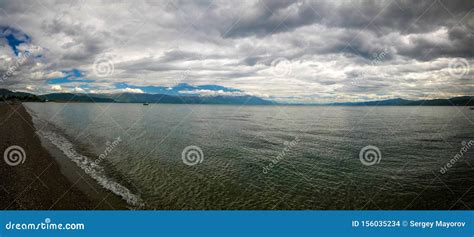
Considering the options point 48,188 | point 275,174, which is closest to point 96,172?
point 48,188

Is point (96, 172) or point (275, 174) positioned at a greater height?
point (275, 174)

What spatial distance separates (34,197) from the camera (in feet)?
49.5

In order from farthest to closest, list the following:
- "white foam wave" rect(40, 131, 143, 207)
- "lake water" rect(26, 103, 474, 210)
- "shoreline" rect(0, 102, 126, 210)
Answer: "lake water" rect(26, 103, 474, 210) → "white foam wave" rect(40, 131, 143, 207) → "shoreline" rect(0, 102, 126, 210)

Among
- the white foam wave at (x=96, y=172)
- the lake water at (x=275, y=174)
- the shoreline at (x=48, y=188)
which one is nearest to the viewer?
the shoreline at (x=48, y=188)

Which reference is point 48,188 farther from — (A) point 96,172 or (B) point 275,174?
(B) point 275,174

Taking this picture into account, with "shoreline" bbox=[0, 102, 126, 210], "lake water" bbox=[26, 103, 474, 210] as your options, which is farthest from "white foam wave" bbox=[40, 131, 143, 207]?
"shoreline" bbox=[0, 102, 126, 210]

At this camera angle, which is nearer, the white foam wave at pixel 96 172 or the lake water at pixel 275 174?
the white foam wave at pixel 96 172

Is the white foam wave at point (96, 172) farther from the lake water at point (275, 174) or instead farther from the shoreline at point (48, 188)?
the shoreline at point (48, 188)

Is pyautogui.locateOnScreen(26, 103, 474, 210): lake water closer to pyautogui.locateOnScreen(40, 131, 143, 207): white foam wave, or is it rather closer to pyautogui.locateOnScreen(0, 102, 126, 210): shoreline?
pyautogui.locateOnScreen(40, 131, 143, 207): white foam wave

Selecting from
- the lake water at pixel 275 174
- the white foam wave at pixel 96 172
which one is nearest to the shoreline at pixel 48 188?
the white foam wave at pixel 96 172

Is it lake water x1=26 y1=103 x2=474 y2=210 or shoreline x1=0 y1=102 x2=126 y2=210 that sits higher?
lake water x1=26 y1=103 x2=474 y2=210

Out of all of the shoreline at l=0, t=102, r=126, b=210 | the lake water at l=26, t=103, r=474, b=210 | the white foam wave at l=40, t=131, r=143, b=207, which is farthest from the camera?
the lake water at l=26, t=103, r=474, b=210
